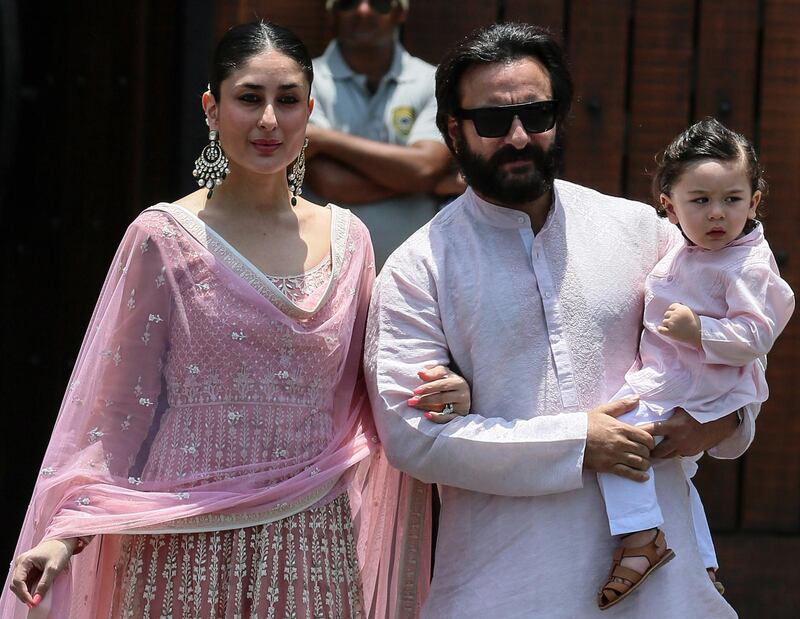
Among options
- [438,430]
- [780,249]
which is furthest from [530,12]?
[438,430]

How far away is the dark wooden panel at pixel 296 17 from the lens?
14.3 feet

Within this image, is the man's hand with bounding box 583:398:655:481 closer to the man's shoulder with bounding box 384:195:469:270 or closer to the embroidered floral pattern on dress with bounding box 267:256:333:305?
the man's shoulder with bounding box 384:195:469:270

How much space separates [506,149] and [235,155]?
1.79 feet

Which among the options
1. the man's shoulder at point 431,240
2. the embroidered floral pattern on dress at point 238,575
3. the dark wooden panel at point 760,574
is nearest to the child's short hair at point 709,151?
the man's shoulder at point 431,240

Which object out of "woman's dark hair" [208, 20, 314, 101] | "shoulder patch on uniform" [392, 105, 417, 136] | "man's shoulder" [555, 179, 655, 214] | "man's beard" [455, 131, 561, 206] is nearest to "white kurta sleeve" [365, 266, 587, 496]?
"man's beard" [455, 131, 561, 206]

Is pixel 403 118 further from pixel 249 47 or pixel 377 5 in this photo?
pixel 249 47

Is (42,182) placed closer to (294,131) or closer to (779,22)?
(294,131)

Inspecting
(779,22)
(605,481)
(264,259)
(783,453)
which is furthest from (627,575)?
(779,22)

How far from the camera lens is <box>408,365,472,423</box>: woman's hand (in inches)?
114

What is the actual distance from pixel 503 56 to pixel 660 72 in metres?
1.48

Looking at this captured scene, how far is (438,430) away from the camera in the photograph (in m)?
2.91

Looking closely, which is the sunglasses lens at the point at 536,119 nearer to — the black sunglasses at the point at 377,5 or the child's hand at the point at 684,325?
the child's hand at the point at 684,325

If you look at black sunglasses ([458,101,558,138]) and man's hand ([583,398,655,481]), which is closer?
man's hand ([583,398,655,481])

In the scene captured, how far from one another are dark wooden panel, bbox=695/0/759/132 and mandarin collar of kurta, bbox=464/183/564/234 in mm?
1450
